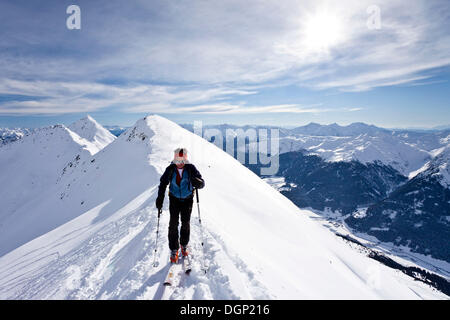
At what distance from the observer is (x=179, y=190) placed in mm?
8414

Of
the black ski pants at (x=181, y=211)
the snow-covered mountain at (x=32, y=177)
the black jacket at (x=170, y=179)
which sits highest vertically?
the black jacket at (x=170, y=179)

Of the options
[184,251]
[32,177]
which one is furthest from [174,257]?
[32,177]

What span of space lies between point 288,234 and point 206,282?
1626 cm

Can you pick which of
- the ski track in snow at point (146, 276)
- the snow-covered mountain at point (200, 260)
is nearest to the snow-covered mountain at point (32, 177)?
the snow-covered mountain at point (200, 260)

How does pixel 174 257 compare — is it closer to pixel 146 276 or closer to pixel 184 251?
pixel 184 251

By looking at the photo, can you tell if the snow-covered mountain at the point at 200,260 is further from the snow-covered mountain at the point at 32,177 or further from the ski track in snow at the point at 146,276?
the snow-covered mountain at the point at 32,177

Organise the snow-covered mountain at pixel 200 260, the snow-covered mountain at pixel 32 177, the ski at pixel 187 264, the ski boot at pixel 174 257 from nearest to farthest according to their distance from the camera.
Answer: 1. the snow-covered mountain at pixel 200 260
2. the ski at pixel 187 264
3. the ski boot at pixel 174 257
4. the snow-covered mountain at pixel 32 177

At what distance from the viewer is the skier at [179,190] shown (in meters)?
8.40

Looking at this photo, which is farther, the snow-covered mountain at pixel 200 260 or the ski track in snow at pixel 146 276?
the snow-covered mountain at pixel 200 260

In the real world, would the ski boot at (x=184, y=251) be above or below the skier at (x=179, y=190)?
below

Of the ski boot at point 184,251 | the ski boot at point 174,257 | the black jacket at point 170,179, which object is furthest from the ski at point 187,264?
the black jacket at point 170,179

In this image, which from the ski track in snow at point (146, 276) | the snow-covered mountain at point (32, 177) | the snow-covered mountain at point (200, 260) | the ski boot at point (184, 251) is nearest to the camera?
the ski track in snow at point (146, 276)
